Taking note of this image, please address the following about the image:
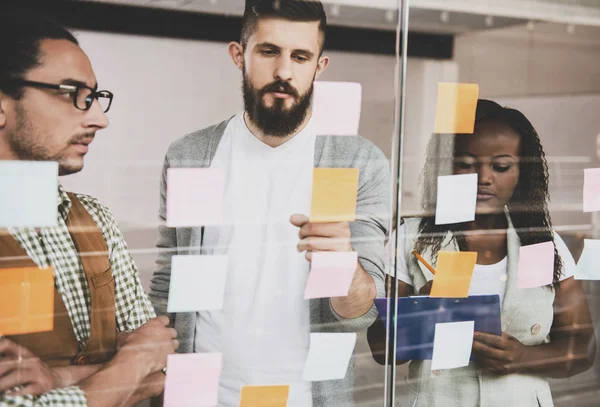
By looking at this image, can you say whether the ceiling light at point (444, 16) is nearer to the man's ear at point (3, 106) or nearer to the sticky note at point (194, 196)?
the sticky note at point (194, 196)

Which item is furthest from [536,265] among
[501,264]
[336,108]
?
[336,108]

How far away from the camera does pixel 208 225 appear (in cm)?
208

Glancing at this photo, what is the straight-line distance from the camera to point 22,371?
182 centimetres

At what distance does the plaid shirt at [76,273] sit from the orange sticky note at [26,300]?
3cm

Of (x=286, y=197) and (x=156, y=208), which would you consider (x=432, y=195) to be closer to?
(x=286, y=197)

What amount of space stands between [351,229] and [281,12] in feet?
2.34

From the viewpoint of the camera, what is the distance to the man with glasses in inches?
70.2

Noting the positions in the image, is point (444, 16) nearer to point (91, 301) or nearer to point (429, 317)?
point (429, 317)

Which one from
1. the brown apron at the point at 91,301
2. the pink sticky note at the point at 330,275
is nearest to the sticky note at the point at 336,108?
the pink sticky note at the point at 330,275

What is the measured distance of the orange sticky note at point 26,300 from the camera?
1.81 meters

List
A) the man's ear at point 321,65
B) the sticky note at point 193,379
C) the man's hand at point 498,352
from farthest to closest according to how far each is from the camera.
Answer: the man's hand at point 498,352 → the man's ear at point 321,65 → the sticky note at point 193,379

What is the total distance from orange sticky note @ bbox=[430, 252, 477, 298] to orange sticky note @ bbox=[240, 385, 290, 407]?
25.5 inches

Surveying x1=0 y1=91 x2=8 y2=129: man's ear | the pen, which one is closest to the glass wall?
the pen

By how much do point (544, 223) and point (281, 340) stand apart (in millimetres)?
1126
